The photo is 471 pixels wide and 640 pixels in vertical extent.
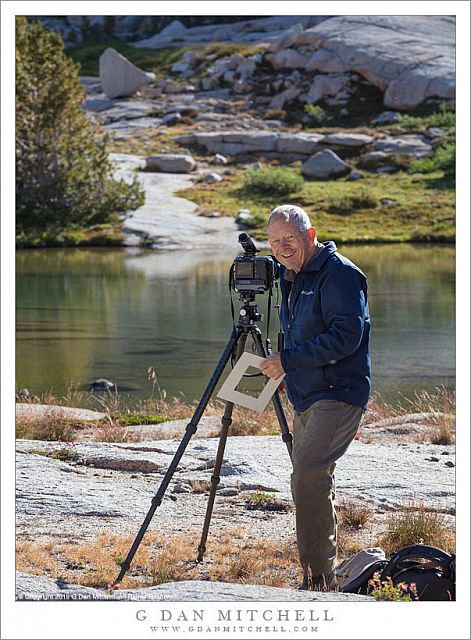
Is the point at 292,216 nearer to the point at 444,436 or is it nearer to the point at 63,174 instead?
the point at 444,436

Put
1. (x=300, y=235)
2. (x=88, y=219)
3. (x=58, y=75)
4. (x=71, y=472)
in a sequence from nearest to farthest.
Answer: (x=300, y=235)
(x=71, y=472)
(x=58, y=75)
(x=88, y=219)

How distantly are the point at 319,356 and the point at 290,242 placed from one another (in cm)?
51

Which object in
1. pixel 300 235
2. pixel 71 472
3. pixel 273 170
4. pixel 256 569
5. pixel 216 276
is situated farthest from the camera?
pixel 273 170

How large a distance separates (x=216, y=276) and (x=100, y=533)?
70.0 feet

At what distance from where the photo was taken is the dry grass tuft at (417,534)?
17.6 ft

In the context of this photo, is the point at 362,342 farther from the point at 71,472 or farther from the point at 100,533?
the point at 71,472

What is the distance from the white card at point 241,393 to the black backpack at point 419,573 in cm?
89

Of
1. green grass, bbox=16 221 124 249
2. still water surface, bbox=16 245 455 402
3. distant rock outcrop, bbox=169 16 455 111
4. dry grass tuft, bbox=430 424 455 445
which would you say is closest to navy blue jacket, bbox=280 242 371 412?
dry grass tuft, bbox=430 424 455 445

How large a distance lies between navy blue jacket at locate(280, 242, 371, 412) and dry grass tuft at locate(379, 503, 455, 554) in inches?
48.3

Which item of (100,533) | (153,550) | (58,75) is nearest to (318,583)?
(153,550)

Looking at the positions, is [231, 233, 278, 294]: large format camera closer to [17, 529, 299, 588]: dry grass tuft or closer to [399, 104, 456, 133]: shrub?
[17, 529, 299, 588]: dry grass tuft

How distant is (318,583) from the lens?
15.3 feet

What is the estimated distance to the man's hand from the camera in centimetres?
440

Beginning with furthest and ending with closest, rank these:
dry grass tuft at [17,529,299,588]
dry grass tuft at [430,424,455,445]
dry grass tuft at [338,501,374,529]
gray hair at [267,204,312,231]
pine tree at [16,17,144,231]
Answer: pine tree at [16,17,144,231] → dry grass tuft at [430,424,455,445] → dry grass tuft at [338,501,374,529] → dry grass tuft at [17,529,299,588] → gray hair at [267,204,312,231]
